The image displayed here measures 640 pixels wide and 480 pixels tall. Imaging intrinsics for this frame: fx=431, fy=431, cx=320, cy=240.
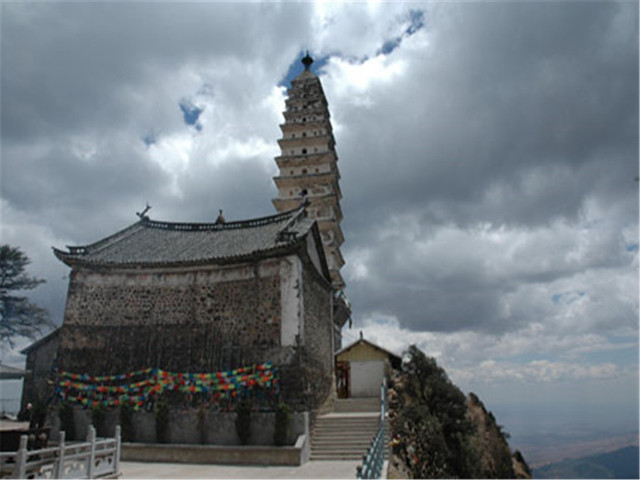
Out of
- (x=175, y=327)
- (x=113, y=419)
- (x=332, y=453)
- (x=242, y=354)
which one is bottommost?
(x=332, y=453)

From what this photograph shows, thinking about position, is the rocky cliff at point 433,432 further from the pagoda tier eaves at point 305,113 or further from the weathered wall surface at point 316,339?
the pagoda tier eaves at point 305,113

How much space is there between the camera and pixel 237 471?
12.7m

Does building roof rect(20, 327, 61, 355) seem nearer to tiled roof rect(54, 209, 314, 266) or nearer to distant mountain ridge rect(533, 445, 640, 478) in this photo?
tiled roof rect(54, 209, 314, 266)

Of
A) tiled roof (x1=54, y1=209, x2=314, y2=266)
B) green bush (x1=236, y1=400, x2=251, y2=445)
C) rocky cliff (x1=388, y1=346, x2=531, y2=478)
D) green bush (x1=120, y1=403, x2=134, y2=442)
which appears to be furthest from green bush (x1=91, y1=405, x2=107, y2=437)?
rocky cliff (x1=388, y1=346, x2=531, y2=478)

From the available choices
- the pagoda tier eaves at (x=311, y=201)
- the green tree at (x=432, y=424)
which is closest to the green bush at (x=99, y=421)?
the green tree at (x=432, y=424)

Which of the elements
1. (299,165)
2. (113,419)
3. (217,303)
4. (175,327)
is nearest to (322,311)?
(217,303)

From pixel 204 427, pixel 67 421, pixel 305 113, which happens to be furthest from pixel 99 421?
pixel 305 113

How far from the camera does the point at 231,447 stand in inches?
552

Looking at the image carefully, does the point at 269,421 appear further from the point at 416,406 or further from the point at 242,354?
the point at 416,406

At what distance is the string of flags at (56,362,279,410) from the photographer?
15.5m

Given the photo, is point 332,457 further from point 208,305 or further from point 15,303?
point 15,303

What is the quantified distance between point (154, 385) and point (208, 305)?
141 inches

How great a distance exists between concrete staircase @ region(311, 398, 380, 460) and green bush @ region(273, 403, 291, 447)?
118 cm

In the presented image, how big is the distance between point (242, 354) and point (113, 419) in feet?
18.9
